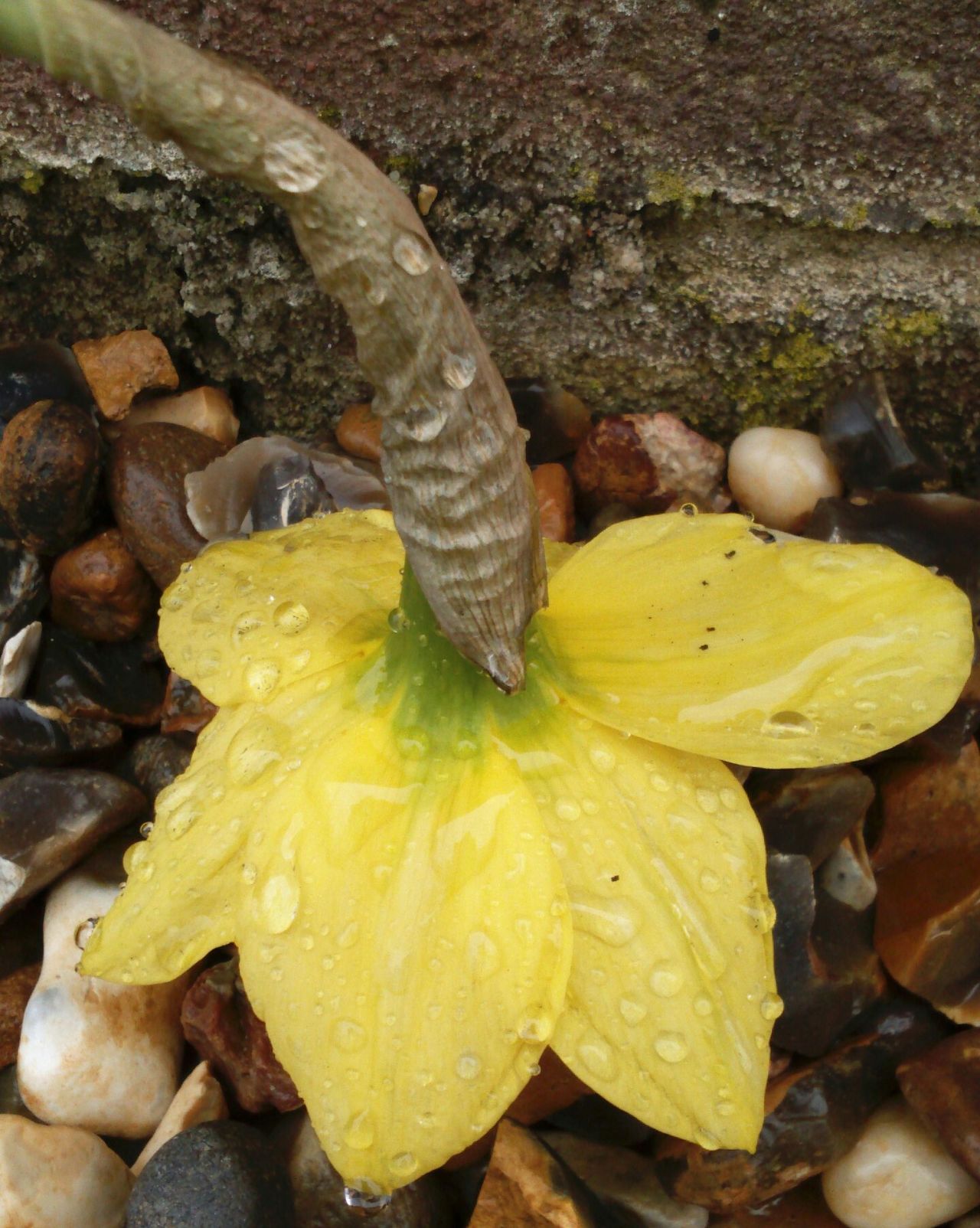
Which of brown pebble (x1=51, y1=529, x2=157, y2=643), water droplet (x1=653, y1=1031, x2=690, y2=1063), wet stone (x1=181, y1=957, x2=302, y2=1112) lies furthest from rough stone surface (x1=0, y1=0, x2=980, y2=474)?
water droplet (x1=653, y1=1031, x2=690, y2=1063)

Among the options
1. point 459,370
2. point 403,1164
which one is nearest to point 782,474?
point 459,370

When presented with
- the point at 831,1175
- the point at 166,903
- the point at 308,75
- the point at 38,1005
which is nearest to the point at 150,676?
→ the point at 38,1005

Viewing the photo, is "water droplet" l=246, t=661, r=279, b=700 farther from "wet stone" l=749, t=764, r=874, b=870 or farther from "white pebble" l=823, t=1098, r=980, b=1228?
"white pebble" l=823, t=1098, r=980, b=1228

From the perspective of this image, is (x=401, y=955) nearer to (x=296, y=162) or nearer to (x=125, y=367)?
(x=296, y=162)

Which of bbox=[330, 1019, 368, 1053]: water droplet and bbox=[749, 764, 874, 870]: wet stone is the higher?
bbox=[330, 1019, 368, 1053]: water droplet

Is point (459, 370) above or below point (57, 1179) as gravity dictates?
above

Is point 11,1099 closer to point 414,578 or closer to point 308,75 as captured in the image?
point 414,578

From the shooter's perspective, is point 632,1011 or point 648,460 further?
point 648,460
